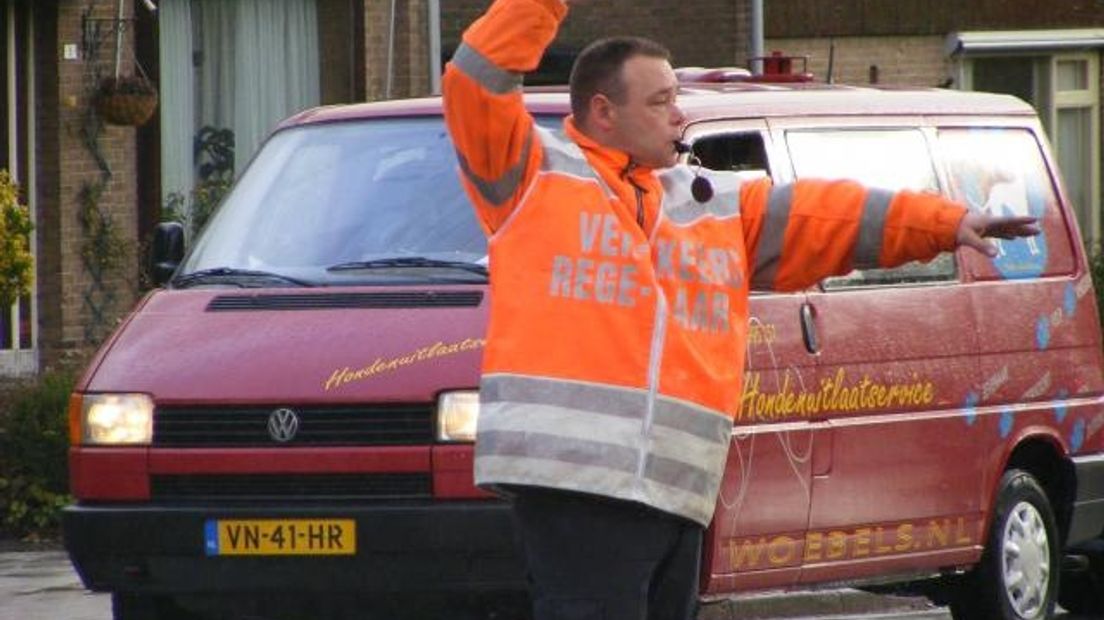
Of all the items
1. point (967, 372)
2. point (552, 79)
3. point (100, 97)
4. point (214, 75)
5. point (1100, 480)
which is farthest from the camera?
point (552, 79)

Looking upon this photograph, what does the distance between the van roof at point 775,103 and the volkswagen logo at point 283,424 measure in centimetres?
141

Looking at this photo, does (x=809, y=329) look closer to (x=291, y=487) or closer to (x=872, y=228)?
(x=291, y=487)

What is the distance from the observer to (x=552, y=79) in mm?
24984

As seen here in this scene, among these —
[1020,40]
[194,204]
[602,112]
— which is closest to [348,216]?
[602,112]

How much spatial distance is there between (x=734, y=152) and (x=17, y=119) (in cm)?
1178

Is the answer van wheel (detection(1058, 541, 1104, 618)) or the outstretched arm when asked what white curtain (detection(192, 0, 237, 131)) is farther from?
the outstretched arm

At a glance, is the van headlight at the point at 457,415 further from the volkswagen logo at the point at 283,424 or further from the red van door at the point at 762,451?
the red van door at the point at 762,451

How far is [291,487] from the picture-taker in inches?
356

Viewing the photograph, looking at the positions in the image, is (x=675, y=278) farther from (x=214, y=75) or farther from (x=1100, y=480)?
(x=214, y=75)

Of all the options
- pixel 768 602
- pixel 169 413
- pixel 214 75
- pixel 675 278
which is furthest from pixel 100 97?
pixel 675 278

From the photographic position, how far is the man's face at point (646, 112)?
6055mm

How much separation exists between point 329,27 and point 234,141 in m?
1.22

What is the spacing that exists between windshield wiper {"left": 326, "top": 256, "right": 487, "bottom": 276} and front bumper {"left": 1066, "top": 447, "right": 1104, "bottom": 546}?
286 cm

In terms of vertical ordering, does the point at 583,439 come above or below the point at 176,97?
below
